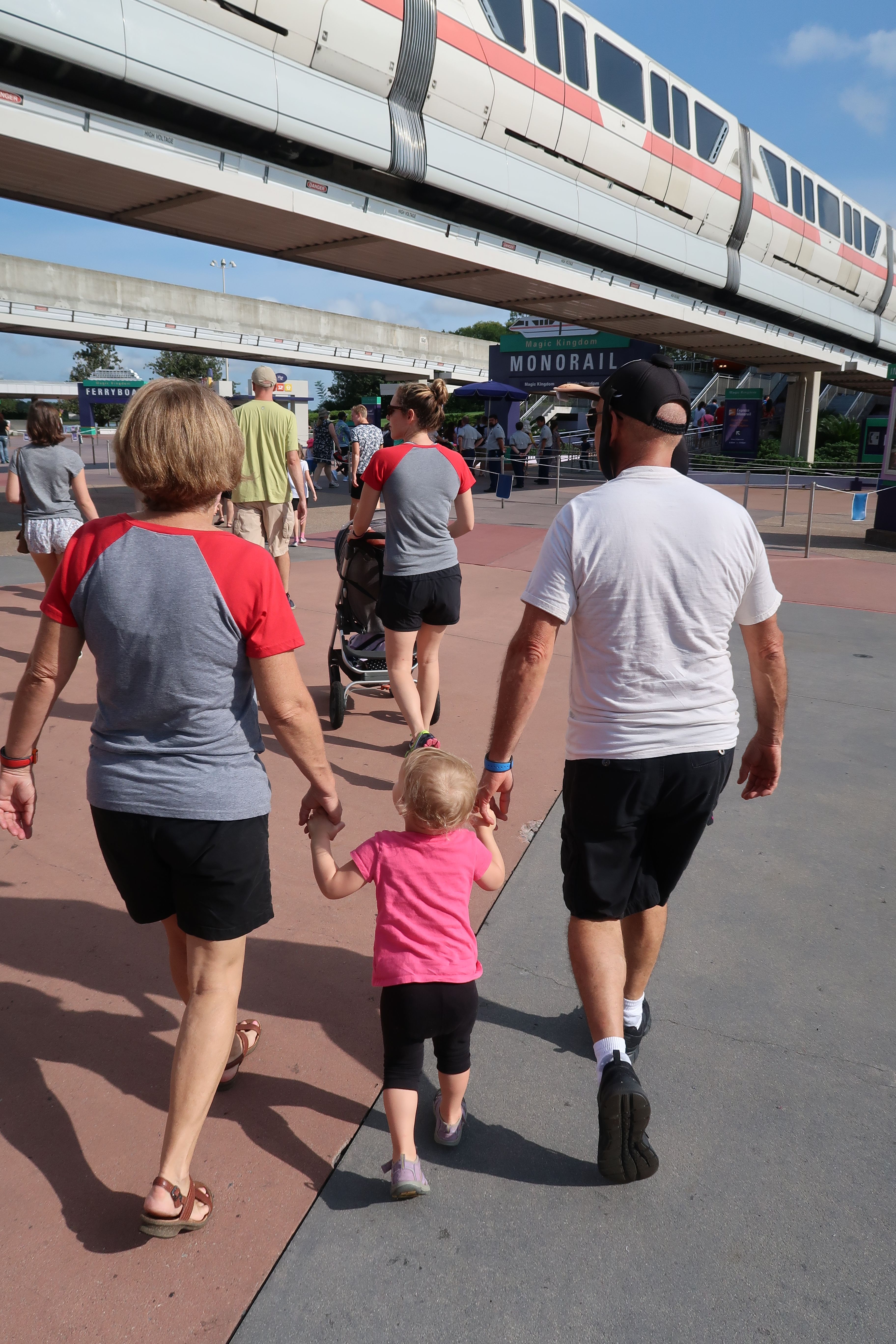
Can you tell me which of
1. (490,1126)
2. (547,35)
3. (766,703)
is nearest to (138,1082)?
(490,1126)

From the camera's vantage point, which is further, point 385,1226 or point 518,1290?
point 385,1226

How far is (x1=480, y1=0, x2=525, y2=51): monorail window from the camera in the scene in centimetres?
1353

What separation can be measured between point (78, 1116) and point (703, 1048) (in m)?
1.76

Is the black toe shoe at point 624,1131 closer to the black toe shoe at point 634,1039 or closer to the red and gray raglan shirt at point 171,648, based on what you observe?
the black toe shoe at point 634,1039

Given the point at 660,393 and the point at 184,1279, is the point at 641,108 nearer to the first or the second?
the point at 660,393

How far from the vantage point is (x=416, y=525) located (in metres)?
4.33

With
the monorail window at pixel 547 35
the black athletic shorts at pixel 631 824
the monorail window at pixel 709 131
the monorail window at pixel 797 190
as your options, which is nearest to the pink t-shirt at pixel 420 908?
the black athletic shorts at pixel 631 824

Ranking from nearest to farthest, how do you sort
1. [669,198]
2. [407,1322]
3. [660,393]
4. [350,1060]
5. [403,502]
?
[407,1322] < [660,393] < [350,1060] < [403,502] < [669,198]

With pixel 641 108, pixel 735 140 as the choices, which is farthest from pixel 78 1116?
pixel 735 140

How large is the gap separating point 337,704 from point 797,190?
83.8ft

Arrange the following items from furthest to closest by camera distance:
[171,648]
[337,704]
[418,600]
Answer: [337,704], [418,600], [171,648]

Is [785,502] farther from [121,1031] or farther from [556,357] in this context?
[556,357]

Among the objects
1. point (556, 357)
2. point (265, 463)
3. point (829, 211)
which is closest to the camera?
point (265, 463)

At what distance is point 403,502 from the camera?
4.30 meters
